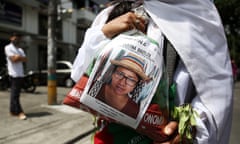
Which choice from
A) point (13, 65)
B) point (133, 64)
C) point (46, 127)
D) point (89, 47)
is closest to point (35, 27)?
point (13, 65)

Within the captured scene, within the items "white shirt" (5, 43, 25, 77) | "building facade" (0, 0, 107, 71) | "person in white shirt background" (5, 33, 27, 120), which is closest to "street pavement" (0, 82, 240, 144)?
"person in white shirt background" (5, 33, 27, 120)

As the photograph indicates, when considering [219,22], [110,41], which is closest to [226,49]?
[219,22]

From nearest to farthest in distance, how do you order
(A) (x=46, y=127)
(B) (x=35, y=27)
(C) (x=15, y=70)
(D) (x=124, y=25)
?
1. (D) (x=124, y=25)
2. (A) (x=46, y=127)
3. (C) (x=15, y=70)
4. (B) (x=35, y=27)

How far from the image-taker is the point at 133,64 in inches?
42.5

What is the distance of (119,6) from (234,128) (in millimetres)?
5421

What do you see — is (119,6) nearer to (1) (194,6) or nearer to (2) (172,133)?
(1) (194,6)

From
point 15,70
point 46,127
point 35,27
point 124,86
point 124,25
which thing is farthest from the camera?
point 35,27

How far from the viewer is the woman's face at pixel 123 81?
3.48ft

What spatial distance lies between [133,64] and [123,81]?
0.23 feet

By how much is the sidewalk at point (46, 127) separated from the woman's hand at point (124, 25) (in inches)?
152

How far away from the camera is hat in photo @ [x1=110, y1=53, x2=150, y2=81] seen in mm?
1074

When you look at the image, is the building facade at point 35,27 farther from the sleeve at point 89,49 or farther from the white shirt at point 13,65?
the sleeve at point 89,49

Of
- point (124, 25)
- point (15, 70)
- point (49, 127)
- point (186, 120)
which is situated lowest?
point (49, 127)

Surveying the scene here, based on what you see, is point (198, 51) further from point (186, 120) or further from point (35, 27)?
point (35, 27)
